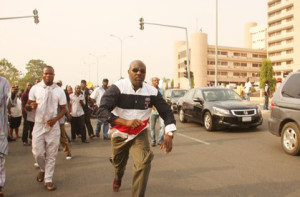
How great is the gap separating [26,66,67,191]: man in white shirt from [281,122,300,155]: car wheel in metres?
4.69

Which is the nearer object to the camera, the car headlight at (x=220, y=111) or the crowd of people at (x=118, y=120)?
the crowd of people at (x=118, y=120)

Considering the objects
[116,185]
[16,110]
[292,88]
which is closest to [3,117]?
[116,185]

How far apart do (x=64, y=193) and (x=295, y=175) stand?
145 inches

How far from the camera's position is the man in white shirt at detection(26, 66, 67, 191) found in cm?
427

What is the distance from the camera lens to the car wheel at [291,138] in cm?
590

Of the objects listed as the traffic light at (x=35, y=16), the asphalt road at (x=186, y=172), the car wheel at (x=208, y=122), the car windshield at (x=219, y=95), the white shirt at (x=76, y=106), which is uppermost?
the traffic light at (x=35, y=16)

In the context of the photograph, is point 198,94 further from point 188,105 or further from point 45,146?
point 45,146

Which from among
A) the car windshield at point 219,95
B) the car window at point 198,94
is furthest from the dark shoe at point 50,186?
→ the car window at point 198,94

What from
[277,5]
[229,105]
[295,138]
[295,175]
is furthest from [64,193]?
[277,5]

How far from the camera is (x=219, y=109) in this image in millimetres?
9398

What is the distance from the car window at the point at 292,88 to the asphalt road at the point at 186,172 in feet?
4.30

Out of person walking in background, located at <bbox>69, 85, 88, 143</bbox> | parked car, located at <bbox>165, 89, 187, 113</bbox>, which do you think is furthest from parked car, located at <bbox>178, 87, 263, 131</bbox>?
parked car, located at <bbox>165, 89, 187, 113</bbox>

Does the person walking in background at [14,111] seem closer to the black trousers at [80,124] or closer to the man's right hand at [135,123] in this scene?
the black trousers at [80,124]

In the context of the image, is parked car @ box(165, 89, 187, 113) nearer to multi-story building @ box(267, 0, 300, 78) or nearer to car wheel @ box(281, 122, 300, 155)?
car wheel @ box(281, 122, 300, 155)
